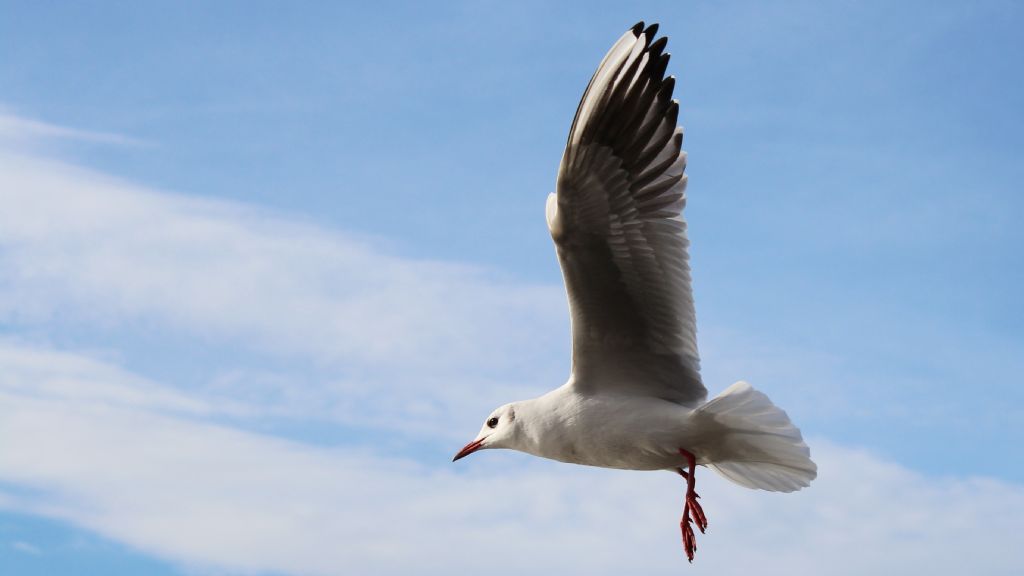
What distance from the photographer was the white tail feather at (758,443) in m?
7.05

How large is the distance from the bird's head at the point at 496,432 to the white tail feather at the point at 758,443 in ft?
3.79

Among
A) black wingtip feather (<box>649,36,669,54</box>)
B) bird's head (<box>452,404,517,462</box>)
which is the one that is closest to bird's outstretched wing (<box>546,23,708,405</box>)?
black wingtip feather (<box>649,36,669,54</box>)

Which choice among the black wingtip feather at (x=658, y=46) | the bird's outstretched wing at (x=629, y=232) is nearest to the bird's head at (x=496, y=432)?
the bird's outstretched wing at (x=629, y=232)

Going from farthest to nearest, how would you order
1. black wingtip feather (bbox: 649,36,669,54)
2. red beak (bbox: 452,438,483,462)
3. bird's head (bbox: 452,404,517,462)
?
red beak (bbox: 452,438,483,462) < bird's head (bbox: 452,404,517,462) < black wingtip feather (bbox: 649,36,669,54)

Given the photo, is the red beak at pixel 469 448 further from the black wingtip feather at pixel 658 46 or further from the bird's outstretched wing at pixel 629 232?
the black wingtip feather at pixel 658 46

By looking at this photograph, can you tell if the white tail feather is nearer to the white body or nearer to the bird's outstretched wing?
the white body

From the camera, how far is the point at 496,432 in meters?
7.96

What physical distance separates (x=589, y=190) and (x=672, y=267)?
26.6 inches

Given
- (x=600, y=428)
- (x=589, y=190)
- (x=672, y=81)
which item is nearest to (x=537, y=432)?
(x=600, y=428)

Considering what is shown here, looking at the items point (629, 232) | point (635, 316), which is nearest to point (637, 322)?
point (635, 316)

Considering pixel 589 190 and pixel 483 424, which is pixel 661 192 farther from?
pixel 483 424

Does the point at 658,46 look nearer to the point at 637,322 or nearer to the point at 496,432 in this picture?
the point at 637,322

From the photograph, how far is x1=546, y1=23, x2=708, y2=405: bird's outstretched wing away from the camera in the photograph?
22.7 ft

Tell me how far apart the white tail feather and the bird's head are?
1157 millimetres
